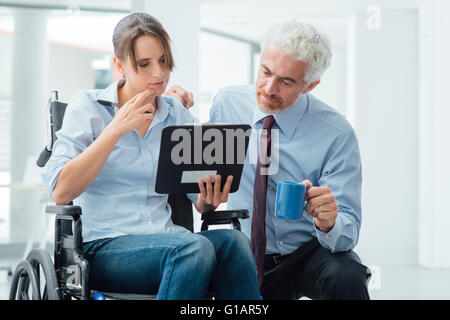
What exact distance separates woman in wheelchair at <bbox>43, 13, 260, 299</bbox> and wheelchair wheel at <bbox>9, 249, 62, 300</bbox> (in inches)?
4.0

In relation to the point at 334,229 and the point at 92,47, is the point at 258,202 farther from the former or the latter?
the point at 92,47

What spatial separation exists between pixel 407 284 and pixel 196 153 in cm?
312

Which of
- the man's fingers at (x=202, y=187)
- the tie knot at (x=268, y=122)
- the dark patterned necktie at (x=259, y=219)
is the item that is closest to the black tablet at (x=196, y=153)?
the man's fingers at (x=202, y=187)

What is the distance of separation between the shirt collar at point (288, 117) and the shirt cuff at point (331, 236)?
14.3 inches

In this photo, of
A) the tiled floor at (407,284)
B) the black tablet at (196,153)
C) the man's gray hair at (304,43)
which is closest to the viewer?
the black tablet at (196,153)

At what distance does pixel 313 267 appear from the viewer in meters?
1.73

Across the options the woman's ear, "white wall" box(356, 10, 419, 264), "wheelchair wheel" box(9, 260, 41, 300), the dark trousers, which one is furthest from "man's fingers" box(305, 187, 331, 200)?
"white wall" box(356, 10, 419, 264)

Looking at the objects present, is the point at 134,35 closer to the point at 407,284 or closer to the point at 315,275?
the point at 315,275

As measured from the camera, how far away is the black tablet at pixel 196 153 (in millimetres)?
1432

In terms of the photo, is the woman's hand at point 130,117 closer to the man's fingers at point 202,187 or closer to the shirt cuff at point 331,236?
the man's fingers at point 202,187

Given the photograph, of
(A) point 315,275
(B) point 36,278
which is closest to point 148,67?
(B) point 36,278

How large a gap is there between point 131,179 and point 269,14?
13.9ft

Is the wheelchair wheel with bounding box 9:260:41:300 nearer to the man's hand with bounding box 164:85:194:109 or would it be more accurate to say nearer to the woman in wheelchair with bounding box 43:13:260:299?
the woman in wheelchair with bounding box 43:13:260:299

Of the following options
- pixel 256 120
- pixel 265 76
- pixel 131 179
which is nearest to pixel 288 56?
pixel 265 76
